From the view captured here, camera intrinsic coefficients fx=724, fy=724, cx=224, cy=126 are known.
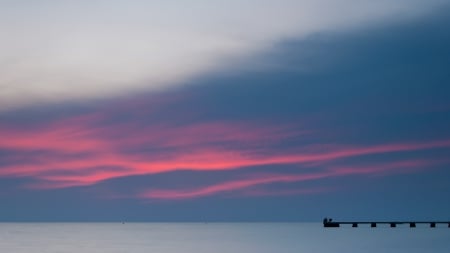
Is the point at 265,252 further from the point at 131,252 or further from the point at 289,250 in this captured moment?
the point at 131,252

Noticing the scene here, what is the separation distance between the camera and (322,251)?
9150 centimetres

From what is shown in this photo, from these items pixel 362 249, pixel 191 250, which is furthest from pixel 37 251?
pixel 362 249

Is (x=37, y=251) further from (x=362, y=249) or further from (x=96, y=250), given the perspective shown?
(x=362, y=249)

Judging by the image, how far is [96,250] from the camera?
90.4 m

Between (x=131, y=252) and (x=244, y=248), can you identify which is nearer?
(x=131, y=252)

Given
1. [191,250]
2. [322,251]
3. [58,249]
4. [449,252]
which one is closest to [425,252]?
[449,252]

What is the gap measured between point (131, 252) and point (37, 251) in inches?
445

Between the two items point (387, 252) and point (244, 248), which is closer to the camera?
point (387, 252)

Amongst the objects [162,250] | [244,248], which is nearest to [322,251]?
[244,248]

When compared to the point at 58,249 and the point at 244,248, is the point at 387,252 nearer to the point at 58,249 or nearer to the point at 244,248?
the point at 244,248

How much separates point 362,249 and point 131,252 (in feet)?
97.7

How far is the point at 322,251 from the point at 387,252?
8016mm

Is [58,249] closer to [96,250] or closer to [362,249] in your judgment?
[96,250]

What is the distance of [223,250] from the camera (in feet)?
305
